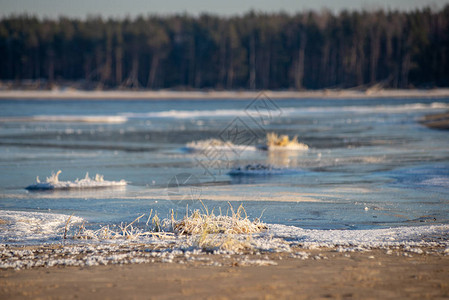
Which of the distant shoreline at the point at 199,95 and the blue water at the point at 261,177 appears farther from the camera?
the distant shoreline at the point at 199,95

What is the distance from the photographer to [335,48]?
11469 cm

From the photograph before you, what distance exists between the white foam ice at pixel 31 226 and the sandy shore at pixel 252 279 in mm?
2062

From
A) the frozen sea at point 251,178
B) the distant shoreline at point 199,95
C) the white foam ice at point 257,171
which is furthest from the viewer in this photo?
the distant shoreline at point 199,95

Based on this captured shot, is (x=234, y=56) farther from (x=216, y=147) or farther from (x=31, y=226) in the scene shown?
(x=31, y=226)

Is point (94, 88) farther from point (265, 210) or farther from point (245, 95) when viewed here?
point (265, 210)

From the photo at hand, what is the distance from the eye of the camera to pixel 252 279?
21.5 ft

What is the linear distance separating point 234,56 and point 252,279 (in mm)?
106925

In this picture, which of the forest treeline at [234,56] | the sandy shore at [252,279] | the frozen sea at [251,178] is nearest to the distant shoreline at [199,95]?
the forest treeline at [234,56]

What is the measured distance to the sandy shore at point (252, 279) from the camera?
6062 millimetres

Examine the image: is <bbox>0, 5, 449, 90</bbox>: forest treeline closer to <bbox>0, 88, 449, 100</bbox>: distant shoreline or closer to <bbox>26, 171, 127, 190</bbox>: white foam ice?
<bbox>0, 88, 449, 100</bbox>: distant shoreline

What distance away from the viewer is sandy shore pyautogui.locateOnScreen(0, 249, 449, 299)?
606cm

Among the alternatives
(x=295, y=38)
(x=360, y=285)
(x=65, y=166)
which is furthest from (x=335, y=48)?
(x=360, y=285)

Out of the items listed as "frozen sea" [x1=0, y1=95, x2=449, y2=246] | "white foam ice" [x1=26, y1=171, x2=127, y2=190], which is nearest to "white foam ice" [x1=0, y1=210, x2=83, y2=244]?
"frozen sea" [x1=0, y1=95, x2=449, y2=246]

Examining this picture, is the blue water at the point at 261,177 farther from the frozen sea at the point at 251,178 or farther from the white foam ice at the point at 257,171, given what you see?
the white foam ice at the point at 257,171
